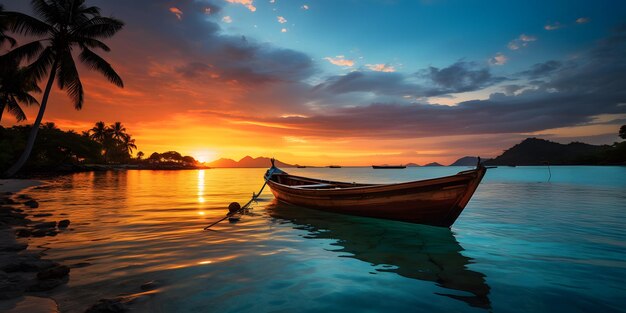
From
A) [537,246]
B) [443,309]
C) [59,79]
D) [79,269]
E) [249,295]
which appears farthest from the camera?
[59,79]

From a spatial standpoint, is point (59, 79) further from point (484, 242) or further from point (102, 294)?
point (484, 242)

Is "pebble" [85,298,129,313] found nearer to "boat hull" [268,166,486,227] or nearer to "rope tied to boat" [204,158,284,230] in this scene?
"rope tied to boat" [204,158,284,230]

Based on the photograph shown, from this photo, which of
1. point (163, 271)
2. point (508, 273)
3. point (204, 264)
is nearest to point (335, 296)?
point (204, 264)

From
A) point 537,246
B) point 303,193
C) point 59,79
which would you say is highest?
point 59,79

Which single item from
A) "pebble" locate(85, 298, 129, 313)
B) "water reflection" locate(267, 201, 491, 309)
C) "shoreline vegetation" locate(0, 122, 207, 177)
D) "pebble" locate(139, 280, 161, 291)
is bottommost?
"water reflection" locate(267, 201, 491, 309)

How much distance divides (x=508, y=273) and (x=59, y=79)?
30.9 metres

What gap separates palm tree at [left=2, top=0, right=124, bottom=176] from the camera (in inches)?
842

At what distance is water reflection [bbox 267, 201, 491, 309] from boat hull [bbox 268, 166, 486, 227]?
576 millimetres

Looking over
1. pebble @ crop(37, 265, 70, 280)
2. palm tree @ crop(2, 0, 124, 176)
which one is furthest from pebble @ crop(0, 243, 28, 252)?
palm tree @ crop(2, 0, 124, 176)

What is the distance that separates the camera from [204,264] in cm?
643

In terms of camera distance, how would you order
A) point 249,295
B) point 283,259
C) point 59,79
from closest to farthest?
point 249,295 → point 283,259 → point 59,79

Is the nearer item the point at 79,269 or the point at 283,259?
the point at 79,269

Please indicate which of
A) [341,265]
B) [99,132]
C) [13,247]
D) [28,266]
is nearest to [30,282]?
[28,266]

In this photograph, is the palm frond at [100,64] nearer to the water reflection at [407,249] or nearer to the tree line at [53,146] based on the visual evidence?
the tree line at [53,146]
